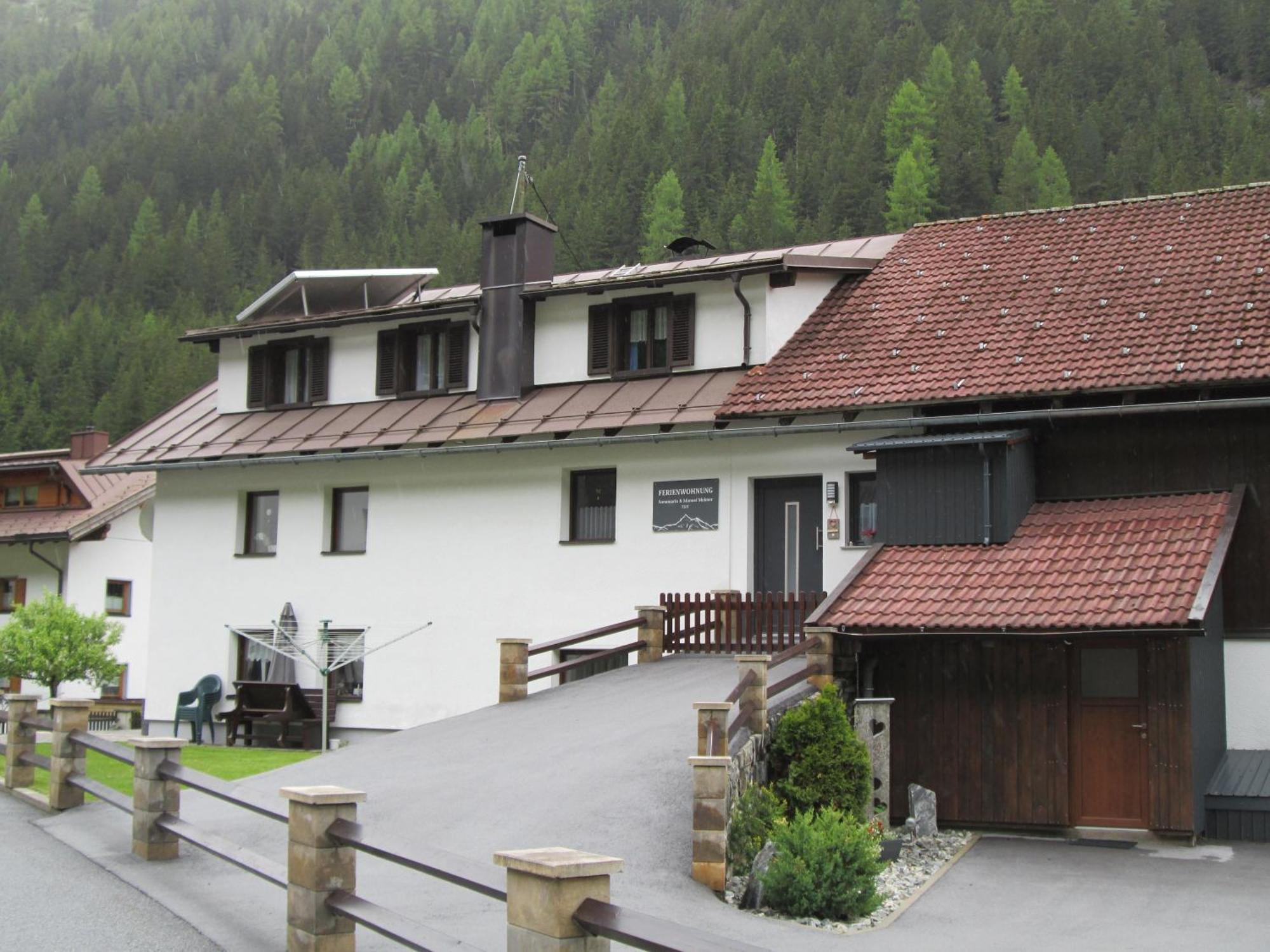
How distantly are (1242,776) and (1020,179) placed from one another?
234 feet

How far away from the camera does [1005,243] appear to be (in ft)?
78.1

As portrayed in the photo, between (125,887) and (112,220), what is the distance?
10916cm

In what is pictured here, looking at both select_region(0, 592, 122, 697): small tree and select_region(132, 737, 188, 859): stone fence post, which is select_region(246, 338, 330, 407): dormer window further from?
select_region(132, 737, 188, 859): stone fence post

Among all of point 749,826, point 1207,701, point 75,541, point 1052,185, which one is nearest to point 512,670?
point 749,826

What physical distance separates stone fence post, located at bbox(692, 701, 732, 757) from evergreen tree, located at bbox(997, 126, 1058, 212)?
72.0 meters

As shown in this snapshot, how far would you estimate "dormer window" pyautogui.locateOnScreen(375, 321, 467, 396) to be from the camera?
2622 cm

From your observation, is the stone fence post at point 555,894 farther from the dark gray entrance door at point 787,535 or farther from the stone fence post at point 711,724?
the dark gray entrance door at point 787,535

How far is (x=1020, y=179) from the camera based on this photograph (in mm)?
83750

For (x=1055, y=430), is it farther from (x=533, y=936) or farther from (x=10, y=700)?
(x=533, y=936)

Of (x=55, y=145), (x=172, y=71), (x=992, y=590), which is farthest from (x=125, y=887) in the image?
(x=172, y=71)

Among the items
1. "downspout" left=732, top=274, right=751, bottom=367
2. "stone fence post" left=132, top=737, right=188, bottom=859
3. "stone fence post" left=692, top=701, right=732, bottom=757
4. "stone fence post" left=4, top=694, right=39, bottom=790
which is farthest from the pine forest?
"stone fence post" left=692, top=701, right=732, bottom=757

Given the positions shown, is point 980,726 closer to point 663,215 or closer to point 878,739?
point 878,739

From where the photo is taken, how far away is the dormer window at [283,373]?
1097 inches

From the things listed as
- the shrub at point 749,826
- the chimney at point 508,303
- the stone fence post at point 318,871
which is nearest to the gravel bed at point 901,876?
the shrub at point 749,826
